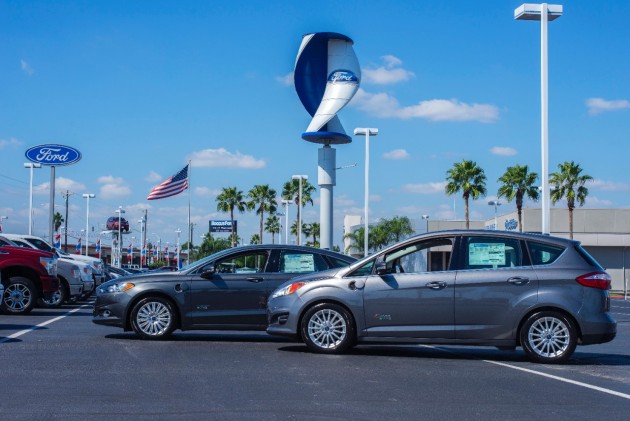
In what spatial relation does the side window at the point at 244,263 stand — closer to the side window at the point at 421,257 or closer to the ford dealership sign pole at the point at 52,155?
the side window at the point at 421,257

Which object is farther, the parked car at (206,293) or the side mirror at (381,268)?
the parked car at (206,293)

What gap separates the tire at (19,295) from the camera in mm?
18750

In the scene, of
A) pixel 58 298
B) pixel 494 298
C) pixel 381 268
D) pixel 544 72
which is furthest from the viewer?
pixel 58 298

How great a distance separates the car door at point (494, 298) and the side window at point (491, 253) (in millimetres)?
22

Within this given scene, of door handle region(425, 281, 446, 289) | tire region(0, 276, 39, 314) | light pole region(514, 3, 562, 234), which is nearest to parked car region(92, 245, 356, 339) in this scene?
door handle region(425, 281, 446, 289)

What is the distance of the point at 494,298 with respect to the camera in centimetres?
1128

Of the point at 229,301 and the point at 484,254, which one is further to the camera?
the point at 229,301

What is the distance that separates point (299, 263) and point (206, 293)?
60.3 inches

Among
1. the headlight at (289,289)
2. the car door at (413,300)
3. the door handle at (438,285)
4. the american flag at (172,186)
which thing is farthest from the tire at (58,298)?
the american flag at (172,186)

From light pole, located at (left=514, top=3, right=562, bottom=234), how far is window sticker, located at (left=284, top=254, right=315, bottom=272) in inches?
322

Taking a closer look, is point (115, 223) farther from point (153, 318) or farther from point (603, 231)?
point (153, 318)

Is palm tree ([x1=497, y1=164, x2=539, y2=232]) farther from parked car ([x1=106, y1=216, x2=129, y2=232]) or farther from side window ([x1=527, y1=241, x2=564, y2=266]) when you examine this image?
parked car ([x1=106, y1=216, x2=129, y2=232])

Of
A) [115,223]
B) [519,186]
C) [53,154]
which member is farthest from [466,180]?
[115,223]

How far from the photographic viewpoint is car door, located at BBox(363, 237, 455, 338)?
37.3 feet
